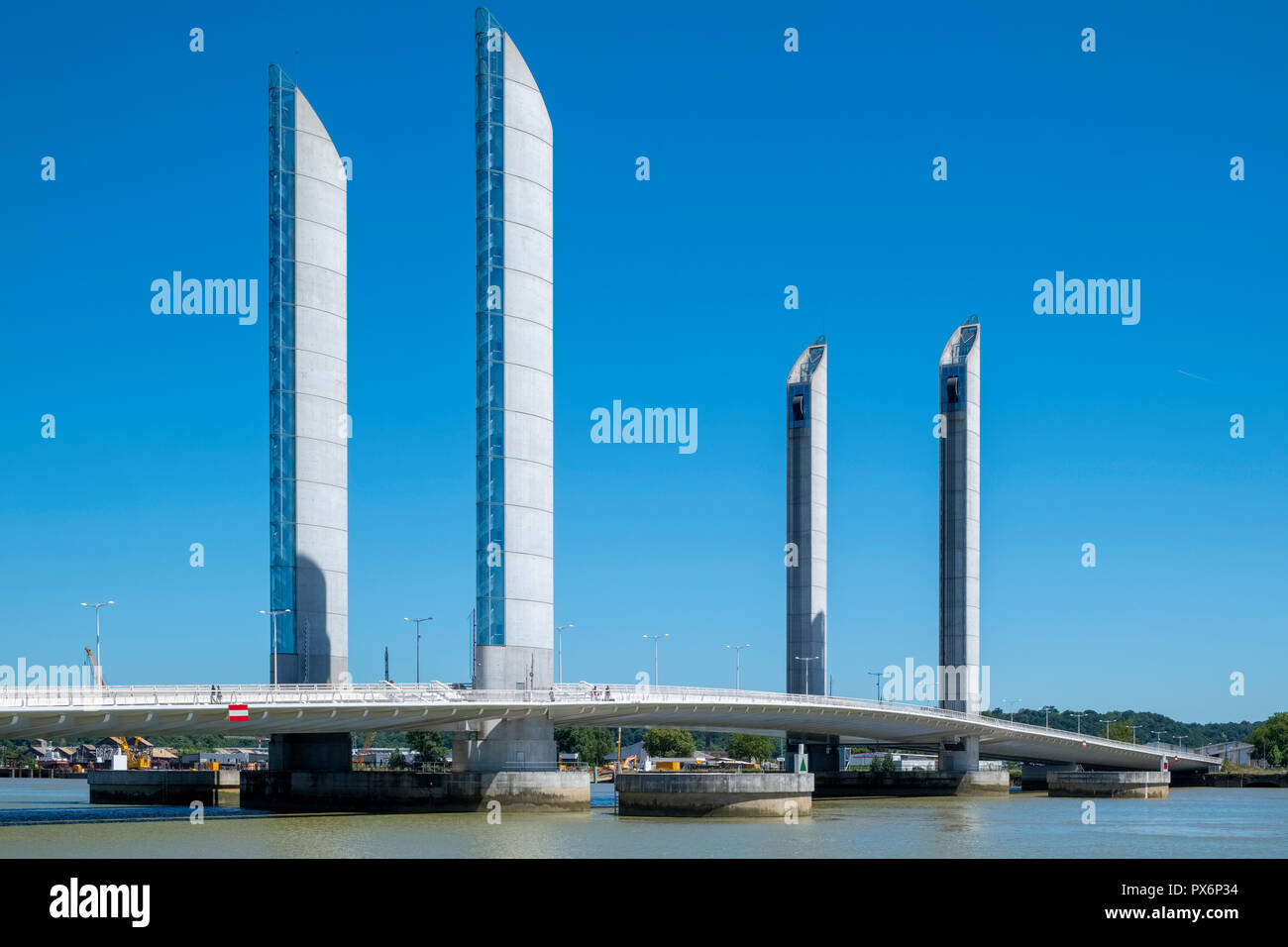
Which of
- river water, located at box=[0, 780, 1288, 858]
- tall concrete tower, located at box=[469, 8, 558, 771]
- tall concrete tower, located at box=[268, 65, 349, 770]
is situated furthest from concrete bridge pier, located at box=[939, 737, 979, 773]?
tall concrete tower, located at box=[268, 65, 349, 770]

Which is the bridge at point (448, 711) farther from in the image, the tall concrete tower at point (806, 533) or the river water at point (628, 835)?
the tall concrete tower at point (806, 533)

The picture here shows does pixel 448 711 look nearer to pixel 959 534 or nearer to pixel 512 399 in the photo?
pixel 512 399

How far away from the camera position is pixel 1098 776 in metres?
116

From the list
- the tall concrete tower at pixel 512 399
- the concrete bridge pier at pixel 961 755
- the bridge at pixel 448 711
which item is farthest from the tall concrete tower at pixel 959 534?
the tall concrete tower at pixel 512 399

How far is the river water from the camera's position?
53125 millimetres

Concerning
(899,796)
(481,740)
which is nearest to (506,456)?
(481,740)

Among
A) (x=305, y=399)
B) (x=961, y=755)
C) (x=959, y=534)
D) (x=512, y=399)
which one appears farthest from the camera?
(x=959, y=534)

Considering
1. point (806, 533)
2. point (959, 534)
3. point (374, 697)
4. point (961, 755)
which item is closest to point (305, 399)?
point (374, 697)

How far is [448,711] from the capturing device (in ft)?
236

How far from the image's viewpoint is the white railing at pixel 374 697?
55781 millimetres

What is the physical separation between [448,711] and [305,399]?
26.0 meters

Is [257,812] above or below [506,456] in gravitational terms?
below

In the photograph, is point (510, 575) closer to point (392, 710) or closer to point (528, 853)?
point (392, 710)
